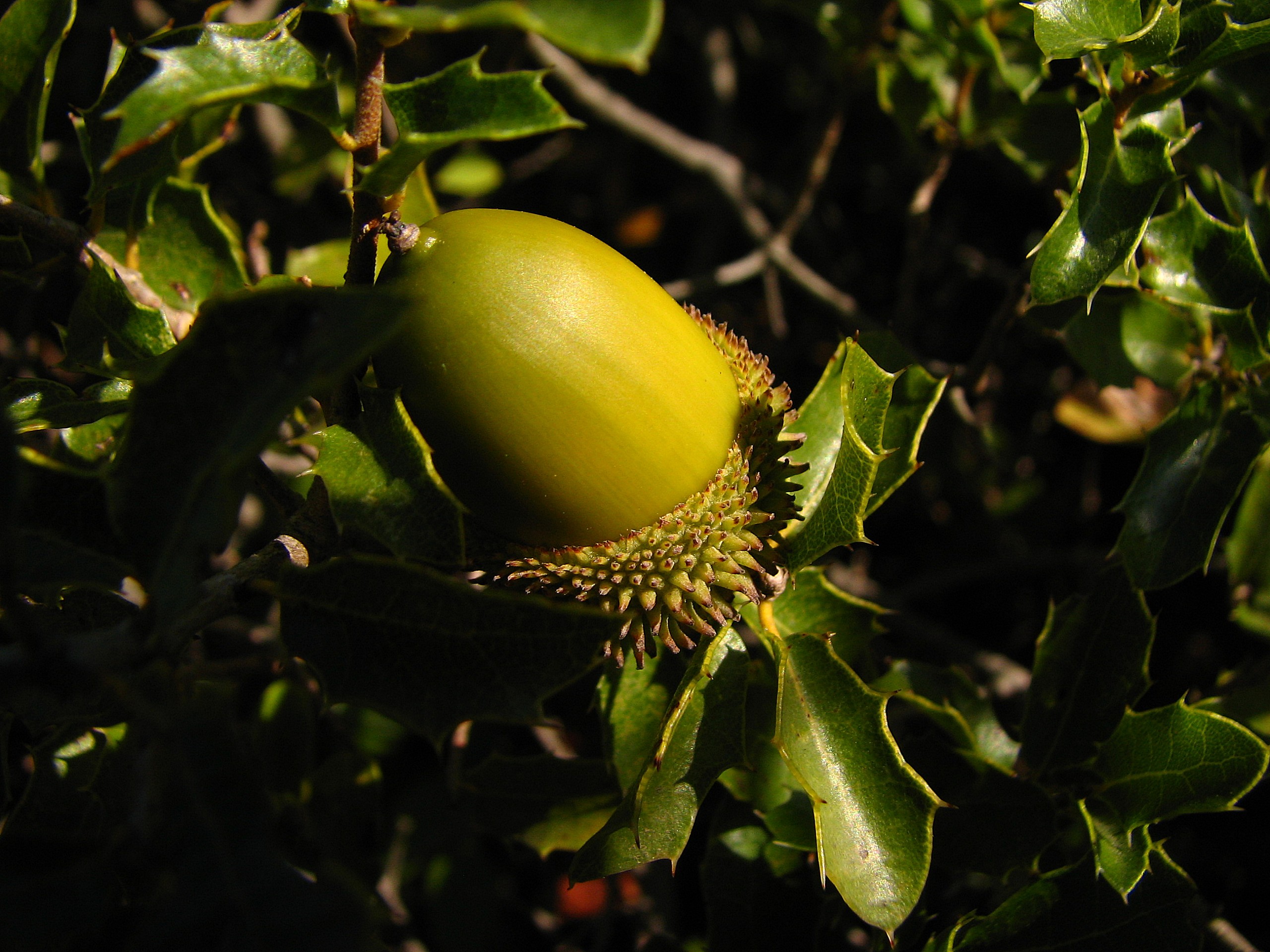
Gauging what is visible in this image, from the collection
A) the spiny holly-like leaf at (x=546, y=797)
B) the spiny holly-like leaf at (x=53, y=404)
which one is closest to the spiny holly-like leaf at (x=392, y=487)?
the spiny holly-like leaf at (x=53, y=404)

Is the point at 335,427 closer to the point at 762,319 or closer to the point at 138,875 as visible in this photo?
the point at 138,875

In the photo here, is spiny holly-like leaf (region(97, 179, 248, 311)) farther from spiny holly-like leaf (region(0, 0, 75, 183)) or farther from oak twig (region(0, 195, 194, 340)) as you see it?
spiny holly-like leaf (region(0, 0, 75, 183))

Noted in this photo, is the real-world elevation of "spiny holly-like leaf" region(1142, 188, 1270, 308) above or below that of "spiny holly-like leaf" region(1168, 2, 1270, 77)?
below

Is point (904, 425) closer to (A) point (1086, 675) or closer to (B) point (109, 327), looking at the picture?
(A) point (1086, 675)

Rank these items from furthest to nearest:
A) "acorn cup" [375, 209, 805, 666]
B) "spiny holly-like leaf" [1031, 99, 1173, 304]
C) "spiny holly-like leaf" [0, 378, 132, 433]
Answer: "spiny holly-like leaf" [1031, 99, 1173, 304] < "spiny holly-like leaf" [0, 378, 132, 433] < "acorn cup" [375, 209, 805, 666]

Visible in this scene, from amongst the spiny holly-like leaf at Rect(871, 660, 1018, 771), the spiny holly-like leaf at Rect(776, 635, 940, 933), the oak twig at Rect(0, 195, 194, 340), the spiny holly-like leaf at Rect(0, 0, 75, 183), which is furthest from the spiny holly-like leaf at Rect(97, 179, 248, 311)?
the spiny holly-like leaf at Rect(871, 660, 1018, 771)

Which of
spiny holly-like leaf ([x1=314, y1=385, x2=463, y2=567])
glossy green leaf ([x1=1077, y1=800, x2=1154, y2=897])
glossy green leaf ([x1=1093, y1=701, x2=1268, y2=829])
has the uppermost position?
spiny holly-like leaf ([x1=314, y1=385, x2=463, y2=567])

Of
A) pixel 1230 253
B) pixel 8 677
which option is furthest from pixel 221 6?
pixel 1230 253
